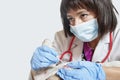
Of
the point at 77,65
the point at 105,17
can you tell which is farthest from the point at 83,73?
the point at 105,17

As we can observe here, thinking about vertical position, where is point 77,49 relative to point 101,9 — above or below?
below

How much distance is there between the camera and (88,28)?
1.19 m

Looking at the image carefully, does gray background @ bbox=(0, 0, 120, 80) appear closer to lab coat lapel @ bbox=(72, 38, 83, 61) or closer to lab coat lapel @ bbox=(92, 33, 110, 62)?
lab coat lapel @ bbox=(72, 38, 83, 61)

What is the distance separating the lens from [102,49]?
1.21 m

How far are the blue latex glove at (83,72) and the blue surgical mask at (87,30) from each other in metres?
0.27

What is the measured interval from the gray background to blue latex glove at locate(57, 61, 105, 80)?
2.58 ft

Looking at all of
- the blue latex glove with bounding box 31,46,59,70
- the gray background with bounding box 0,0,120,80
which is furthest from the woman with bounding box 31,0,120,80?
the gray background with bounding box 0,0,120,80

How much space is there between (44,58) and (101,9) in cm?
33

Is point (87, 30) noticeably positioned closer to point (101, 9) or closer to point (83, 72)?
point (101, 9)

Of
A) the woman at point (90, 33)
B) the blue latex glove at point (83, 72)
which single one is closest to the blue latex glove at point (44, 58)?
the woman at point (90, 33)

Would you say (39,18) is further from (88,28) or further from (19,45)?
(88,28)

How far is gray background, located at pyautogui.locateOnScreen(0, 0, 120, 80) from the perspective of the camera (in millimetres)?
1710

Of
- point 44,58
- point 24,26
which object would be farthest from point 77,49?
point 24,26

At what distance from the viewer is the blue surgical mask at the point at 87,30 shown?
1.19 meters
